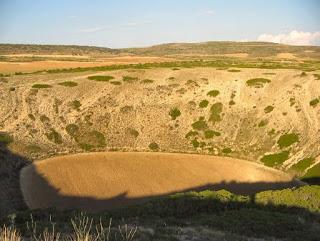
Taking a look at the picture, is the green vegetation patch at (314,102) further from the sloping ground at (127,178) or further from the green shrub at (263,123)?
the sloping ground at (127,178)

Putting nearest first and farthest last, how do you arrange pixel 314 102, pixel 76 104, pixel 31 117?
1. pixel 31 117
2. pixel 314 102
3. pixel 76 104

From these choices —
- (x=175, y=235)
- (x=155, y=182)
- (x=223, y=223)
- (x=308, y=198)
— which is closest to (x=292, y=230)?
(x=223, y=223)

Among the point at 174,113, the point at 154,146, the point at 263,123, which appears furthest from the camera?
the point at 174,113

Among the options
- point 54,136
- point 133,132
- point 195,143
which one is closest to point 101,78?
point 133,132

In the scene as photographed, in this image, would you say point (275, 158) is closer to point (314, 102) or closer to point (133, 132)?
point (314, 102)

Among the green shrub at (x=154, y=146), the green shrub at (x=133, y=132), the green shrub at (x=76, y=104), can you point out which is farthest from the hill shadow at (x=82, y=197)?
the green shrub at (x=76, y=104)

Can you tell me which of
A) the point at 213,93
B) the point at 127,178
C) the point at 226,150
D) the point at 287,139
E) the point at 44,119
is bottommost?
the point at 127,178
